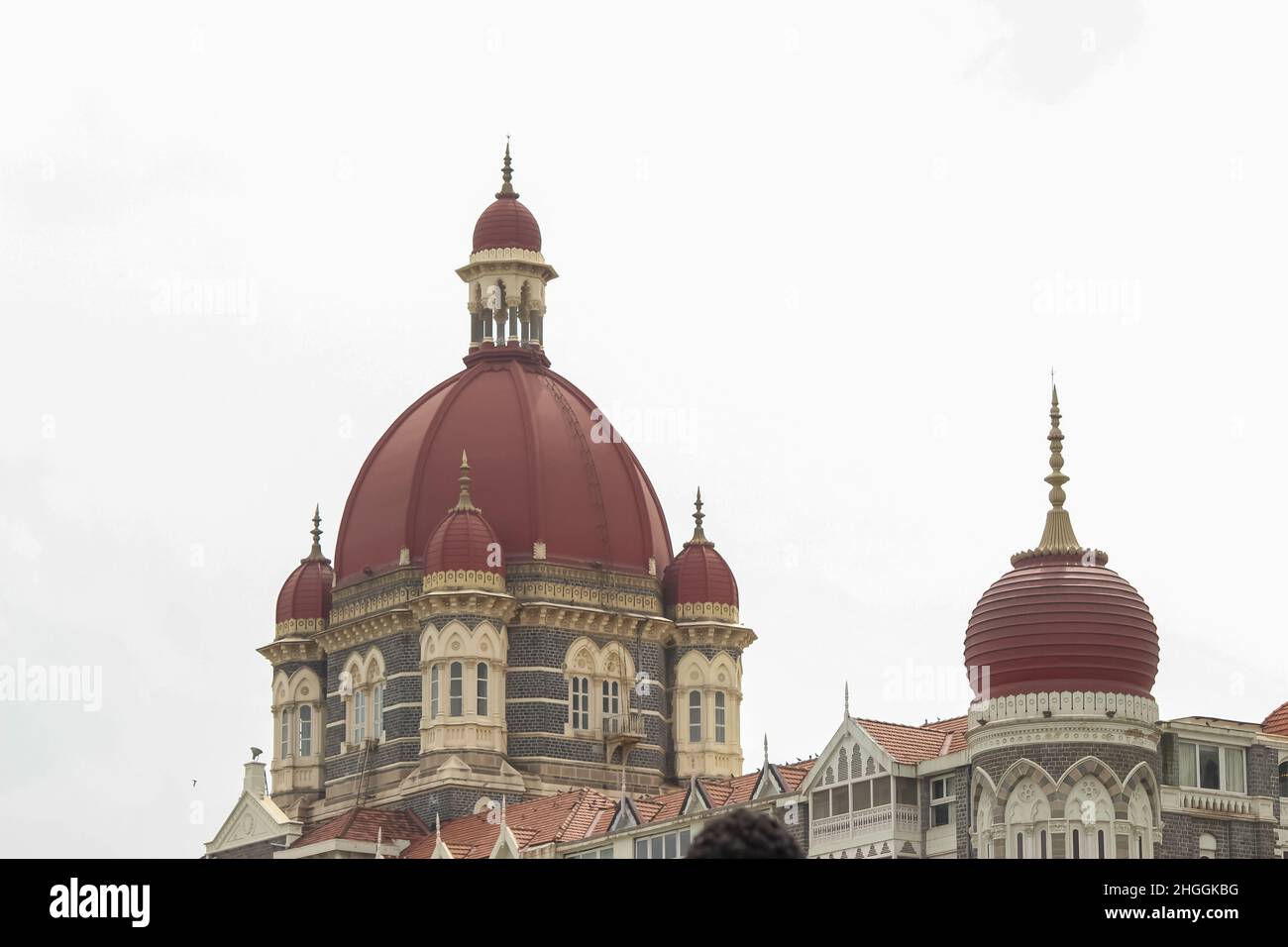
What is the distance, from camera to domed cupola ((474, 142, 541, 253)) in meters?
93.9

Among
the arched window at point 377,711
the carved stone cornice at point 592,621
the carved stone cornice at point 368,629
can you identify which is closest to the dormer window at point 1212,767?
the carved stone cornice at point 592,621

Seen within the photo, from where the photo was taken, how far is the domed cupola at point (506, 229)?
3696 inches

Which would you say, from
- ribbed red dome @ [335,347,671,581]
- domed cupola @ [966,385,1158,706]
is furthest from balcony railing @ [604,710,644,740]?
domed cupola @ [966,385,1158,706]

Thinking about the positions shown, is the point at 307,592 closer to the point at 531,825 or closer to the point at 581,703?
the point at 581,703

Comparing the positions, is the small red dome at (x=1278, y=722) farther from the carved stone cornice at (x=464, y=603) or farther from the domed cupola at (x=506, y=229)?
the domed cupola at (x=506, y=229)

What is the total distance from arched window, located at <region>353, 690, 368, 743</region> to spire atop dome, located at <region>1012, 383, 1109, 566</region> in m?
29.3

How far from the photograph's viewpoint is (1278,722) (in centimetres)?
7094

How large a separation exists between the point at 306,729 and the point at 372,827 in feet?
29.6

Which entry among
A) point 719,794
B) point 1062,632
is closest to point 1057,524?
point 1062,632

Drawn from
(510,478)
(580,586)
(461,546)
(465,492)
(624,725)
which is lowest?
(624,725)
